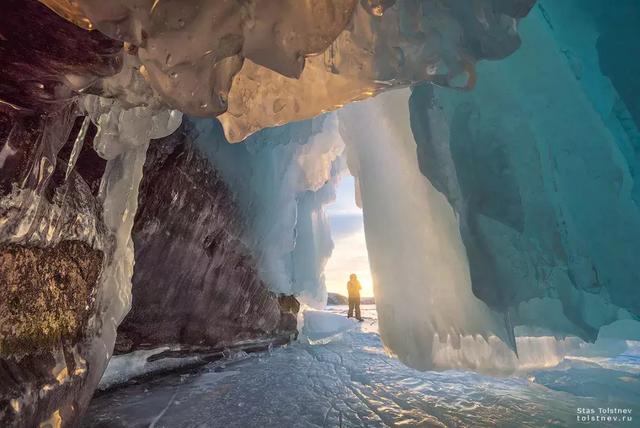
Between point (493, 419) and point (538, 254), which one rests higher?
point (538, 254)

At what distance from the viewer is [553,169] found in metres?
2.88

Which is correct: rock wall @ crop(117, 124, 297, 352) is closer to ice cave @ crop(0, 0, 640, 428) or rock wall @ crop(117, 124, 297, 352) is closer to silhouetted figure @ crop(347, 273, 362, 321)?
ice cave @ crop(0, 0, 640, 428)

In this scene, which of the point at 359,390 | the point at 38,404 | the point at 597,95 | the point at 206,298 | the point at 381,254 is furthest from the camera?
the point at 206,298

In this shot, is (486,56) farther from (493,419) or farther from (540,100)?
(493,419)

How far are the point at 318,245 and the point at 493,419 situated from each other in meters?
8.18

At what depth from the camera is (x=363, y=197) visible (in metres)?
4.84

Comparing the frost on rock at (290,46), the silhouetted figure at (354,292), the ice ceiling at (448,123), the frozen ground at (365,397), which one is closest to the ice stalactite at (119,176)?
the ice ceiling at (448,123)

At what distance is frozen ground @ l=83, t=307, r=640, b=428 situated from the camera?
262 cm

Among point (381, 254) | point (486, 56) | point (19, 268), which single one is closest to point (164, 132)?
point (19, 268)

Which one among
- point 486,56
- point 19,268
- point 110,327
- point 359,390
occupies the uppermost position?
point 486,56

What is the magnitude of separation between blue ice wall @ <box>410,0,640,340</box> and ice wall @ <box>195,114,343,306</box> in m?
2.61

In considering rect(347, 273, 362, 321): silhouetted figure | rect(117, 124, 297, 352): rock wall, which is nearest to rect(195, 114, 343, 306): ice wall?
rect(117, 124, 297, 352): rock wall

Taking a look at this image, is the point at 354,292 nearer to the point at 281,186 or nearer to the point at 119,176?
the point at 281,186

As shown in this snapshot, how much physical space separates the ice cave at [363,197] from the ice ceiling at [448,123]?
1cm
